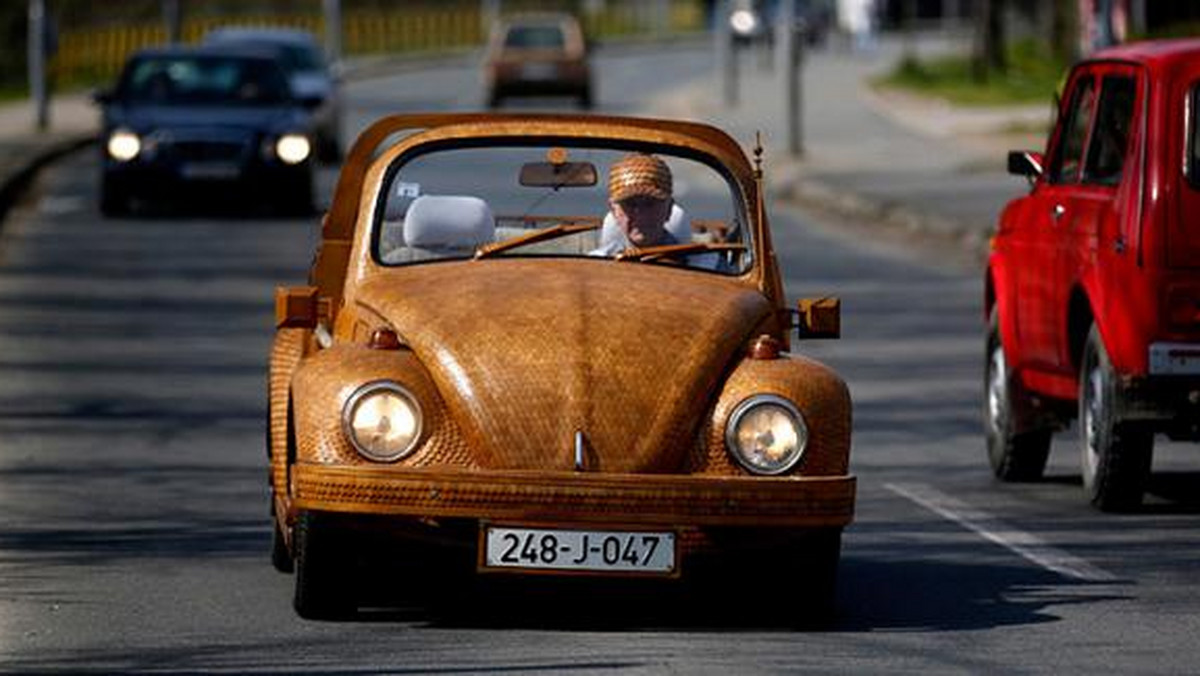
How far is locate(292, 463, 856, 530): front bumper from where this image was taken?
9609 millimetres

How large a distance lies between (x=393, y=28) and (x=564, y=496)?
8929 cm

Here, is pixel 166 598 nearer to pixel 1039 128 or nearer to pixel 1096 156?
pixel 1096 156

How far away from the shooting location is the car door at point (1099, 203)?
13.2m

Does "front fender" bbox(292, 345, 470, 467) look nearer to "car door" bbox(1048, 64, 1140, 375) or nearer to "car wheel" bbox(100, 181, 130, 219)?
"car door" bbox(1048, 64, 1140, 375)

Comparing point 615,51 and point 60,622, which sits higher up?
point 60,622

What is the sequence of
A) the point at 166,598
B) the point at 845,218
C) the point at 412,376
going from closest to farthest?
the point at 412,376, the point at 166,598, the point at 845,218

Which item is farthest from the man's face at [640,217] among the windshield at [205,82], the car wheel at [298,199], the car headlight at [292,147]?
the car wheel at [298,199]

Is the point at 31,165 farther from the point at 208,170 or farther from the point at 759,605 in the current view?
the point at 759,605

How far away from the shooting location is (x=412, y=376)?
995 cm

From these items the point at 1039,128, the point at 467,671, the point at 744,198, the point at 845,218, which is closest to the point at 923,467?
the point at 744,198

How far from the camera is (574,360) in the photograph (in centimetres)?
996

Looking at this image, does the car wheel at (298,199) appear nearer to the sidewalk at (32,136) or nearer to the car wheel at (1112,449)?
the sidewalk at (32,136)

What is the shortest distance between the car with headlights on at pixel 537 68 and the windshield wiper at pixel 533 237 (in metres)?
50.8

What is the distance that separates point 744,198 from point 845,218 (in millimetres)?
22474
